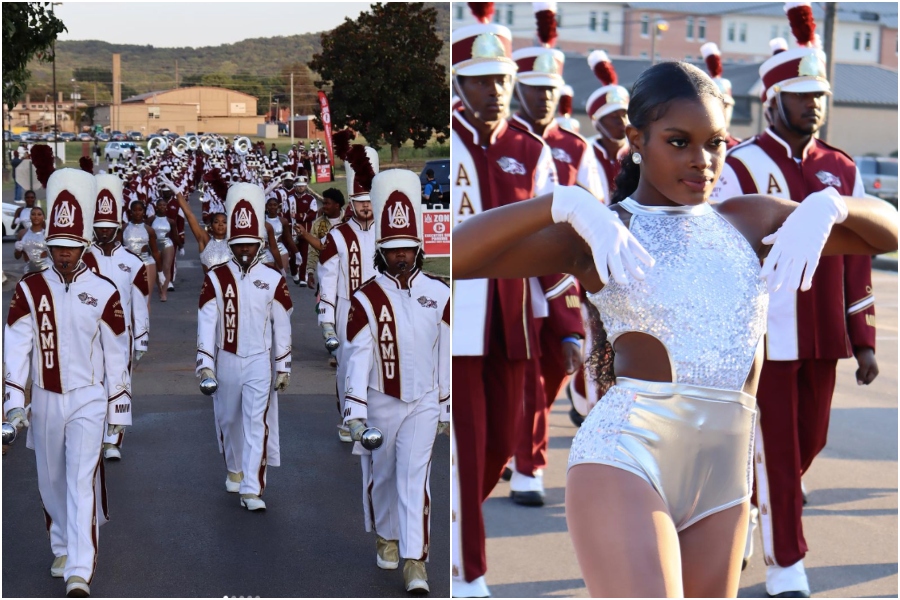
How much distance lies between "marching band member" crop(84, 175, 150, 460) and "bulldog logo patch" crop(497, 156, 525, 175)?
1401 mm

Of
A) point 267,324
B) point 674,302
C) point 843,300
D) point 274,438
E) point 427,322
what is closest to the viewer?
point 674,302

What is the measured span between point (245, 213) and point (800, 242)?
9.76ft

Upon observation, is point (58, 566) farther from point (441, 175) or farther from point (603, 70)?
point (603, 70)

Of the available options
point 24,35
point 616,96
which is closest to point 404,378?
point 24,35

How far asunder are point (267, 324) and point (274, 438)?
0.63m

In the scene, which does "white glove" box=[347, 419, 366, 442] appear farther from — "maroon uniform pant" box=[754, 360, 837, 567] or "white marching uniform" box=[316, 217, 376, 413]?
"maroon uniform pant" box=[754, 360, 837, 567]

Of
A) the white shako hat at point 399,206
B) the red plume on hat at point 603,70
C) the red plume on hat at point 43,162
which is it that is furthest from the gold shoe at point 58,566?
the red plume on hat at point 603,70

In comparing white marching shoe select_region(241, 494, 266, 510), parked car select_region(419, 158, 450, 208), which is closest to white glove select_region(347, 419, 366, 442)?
white marching shoe select_region(241, 494, 266, 510)

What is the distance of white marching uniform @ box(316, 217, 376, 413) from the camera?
552 centimetres

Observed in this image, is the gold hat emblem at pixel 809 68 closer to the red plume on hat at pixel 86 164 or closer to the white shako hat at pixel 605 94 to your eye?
the red plume on hat at pixel 86 164

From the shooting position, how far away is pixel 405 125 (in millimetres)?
4141

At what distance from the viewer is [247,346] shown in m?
5.89

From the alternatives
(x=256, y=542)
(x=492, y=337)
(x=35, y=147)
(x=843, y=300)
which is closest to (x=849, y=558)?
(x=843, y=300)

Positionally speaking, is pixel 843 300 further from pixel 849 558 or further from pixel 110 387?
pixel 110 387
